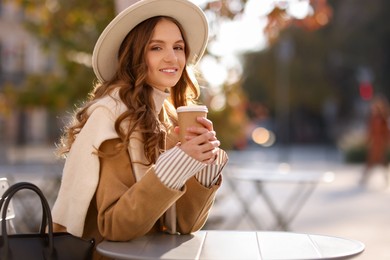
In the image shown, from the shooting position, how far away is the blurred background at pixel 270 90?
9.48 m

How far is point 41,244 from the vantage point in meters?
2.94

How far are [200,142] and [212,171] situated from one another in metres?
0.32

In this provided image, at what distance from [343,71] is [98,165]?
53906mm

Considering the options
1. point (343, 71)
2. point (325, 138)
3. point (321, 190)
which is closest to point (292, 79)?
point (343, 71)

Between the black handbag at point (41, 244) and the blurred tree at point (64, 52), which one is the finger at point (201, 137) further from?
the blurred tree at point (64, 52)

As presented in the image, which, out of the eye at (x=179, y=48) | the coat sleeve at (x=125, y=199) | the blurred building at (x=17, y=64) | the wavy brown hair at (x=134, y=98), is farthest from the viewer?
the blurred building at (x=17, y=64)

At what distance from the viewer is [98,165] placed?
2.97 meters

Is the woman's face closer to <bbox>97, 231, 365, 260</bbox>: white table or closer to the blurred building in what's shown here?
<bbox>97, 231, 365, 260</bbox>: white table

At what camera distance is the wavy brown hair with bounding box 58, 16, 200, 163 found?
3037mm

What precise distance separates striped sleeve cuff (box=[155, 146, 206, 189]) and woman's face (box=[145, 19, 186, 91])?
47 centimetres

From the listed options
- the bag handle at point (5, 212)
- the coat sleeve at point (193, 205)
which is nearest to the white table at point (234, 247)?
the coat sleeve at point (193, 205)

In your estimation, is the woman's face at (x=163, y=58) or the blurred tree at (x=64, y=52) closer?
the woman's face at (x=163, y=58)

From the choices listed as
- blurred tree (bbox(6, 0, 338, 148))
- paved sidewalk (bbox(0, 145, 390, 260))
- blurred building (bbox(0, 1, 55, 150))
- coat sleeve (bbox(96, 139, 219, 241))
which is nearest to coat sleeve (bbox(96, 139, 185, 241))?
coat sleeve (bbox(96, 139, 219, 241))

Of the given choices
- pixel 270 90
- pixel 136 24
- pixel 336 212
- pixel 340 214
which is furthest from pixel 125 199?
pixel 270 90
